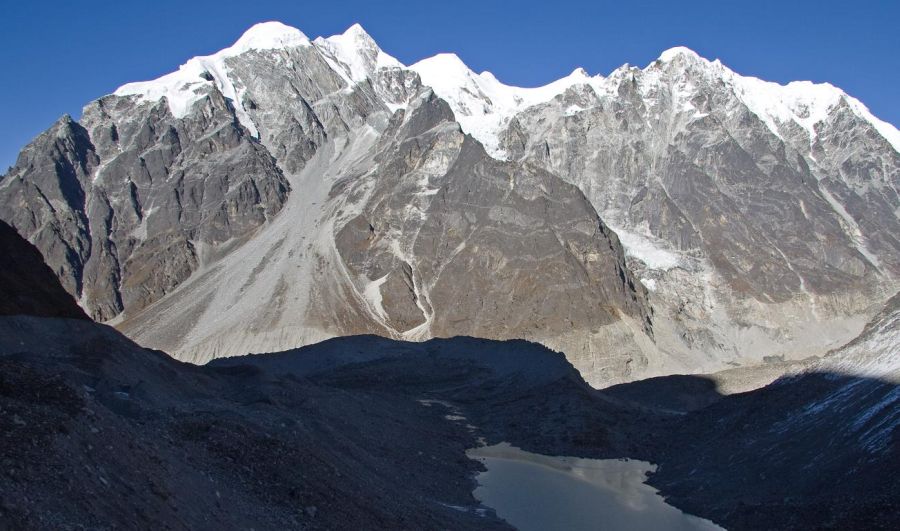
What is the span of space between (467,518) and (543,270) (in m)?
137

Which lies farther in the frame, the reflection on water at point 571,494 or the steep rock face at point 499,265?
the steep rock face at point 499,265

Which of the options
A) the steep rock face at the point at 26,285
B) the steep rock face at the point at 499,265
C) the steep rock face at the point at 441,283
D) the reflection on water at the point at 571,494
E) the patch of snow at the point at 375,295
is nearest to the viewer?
the reflection on water at the point at 571,494

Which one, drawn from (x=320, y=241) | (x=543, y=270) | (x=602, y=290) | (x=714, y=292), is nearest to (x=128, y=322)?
(x=320, y=241)

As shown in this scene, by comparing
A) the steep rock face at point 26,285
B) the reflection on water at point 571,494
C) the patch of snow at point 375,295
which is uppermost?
the patch of snow at point 375,295

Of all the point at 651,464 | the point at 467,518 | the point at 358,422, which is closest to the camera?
the point at 467,518

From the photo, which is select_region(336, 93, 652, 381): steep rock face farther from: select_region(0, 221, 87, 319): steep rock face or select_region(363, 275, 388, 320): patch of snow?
select_region(0, 221, 87, 319): steep rock face

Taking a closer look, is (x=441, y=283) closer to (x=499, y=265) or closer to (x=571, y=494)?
(x=499, y=265)

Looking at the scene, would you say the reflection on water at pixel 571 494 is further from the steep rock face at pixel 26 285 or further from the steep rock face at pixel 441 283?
the steep rock face at pixel 441 283

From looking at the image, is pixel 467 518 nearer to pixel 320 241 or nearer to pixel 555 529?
pixel 555 529

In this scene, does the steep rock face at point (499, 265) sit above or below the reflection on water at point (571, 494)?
above

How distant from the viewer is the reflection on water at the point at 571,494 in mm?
41812

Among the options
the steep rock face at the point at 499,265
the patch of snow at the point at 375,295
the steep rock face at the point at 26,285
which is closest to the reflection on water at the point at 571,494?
the steep rock face at the point at 26,285

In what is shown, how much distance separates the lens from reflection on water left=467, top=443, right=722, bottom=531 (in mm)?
41812

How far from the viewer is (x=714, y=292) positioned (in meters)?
198
